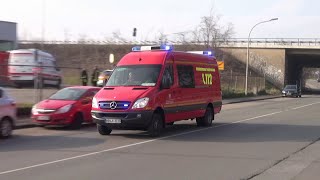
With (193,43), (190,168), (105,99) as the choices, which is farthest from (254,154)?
(193,43)

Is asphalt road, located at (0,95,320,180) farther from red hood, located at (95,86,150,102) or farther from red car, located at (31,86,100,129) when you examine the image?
red hood, located at (95,86,150,102)

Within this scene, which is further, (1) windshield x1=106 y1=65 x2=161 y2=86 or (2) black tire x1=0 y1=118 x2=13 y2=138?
(1) windshield x1=106 y1=65 x2=161 y2=86

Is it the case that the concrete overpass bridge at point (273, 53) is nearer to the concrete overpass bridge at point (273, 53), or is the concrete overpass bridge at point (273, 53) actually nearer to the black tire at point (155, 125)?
the concrete overpass bridge at point (273, 53)

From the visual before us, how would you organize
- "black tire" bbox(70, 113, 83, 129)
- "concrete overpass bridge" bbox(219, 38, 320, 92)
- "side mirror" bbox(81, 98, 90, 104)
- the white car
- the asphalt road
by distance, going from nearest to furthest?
1. the asphalt road
2. the white car
3. "black tire" bbox(70, 113, 83, 129)
4. "side mirror" bbox(81, 98, 90, 104)
5. "concrete overpass bridge" bbox(219, 38, 320, 92)

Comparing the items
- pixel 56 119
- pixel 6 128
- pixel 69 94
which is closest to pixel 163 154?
pixel 6 128

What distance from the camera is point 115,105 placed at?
564 inches

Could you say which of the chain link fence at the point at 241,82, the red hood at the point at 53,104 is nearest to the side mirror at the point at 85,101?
the red hood at the point at 53,104

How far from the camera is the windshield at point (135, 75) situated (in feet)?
49.5

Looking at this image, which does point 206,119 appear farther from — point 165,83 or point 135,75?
point 135,75

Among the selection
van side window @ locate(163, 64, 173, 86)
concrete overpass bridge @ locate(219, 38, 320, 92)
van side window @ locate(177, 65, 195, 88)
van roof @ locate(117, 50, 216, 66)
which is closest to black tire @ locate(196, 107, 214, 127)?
van side window @ locate(177, 65, 195, 88)

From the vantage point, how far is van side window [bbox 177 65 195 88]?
16375 millimetres

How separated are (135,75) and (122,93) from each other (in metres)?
1.10

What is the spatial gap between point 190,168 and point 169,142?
4037 millimetres

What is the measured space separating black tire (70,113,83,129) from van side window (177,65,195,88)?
391 cm
